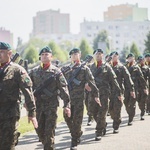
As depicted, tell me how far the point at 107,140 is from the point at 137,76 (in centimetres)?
454

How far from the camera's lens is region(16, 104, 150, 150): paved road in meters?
9.44

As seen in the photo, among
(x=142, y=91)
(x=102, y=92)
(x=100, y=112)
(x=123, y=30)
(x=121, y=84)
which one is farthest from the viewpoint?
(x=123, y=30)

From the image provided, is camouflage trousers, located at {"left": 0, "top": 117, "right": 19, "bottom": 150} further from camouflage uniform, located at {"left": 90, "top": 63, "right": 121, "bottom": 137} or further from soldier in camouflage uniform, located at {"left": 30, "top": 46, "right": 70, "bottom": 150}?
camouflage uniform, located at {"left": 90, "top": 63, "right": 121, "bottom": 137}

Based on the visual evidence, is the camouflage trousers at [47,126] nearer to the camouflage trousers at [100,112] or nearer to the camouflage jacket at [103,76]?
the camouflage trousers at [100,112]

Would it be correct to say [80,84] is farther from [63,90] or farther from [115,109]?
[115,109]

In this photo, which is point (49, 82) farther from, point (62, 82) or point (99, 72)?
point (99, 72)

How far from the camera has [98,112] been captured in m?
10.6

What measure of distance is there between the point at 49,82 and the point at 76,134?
6.25 feet

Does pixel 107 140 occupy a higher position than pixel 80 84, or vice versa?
pixel 80 84

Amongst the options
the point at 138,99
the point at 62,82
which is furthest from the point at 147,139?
the point at 138,99

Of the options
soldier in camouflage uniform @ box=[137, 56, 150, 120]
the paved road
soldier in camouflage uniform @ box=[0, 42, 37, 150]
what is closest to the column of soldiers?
soldier in camouflage uniform @ box=[0, 42, 37, 150]

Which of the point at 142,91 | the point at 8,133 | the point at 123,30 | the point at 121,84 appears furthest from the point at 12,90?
the point at 123,30

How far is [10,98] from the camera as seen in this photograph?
20.2 ft

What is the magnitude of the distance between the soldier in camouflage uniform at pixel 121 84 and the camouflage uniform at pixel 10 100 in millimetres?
A: 5775
